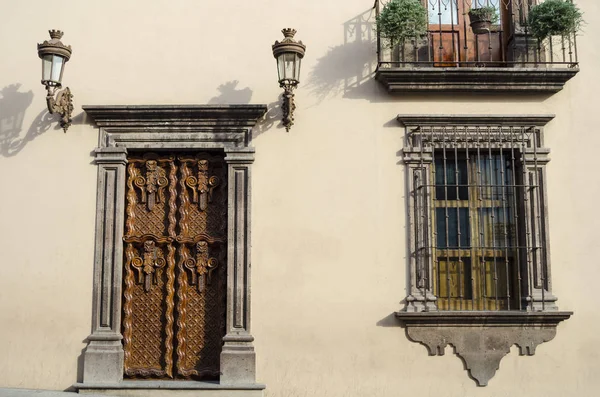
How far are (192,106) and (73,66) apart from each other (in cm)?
141

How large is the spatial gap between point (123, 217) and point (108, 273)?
60 centimetres

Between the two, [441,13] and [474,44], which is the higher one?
→ [441,13]

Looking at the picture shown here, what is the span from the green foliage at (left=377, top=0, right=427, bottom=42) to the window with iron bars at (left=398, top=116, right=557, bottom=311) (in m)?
0.87

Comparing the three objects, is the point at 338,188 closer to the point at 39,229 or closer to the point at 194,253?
the point at 194,253

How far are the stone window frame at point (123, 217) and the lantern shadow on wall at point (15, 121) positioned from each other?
0.58m

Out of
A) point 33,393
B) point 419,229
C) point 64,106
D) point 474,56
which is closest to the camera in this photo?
point 33,393

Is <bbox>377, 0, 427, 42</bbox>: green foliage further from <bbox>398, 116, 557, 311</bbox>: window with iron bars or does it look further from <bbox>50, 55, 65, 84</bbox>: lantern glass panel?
<bbox>50, 55, 65, 84</bbox>: lantern glass panel

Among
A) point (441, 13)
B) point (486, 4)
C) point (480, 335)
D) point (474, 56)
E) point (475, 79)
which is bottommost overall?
point (480, 335)

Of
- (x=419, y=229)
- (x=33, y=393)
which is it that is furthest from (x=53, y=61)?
(x=419, y=229)

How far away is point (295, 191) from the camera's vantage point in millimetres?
7660

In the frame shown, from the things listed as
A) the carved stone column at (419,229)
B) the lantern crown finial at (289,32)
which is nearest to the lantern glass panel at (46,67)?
the lantern crown finial at (289,32)

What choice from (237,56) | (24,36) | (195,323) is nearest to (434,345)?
(195,323)

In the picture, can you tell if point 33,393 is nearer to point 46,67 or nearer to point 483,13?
point 46,67

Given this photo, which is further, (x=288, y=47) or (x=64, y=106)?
(x=64, y=106)
